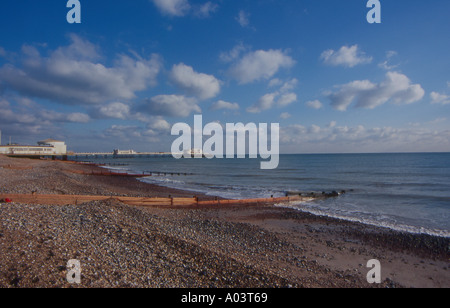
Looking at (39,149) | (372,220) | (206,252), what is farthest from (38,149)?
(372,220)

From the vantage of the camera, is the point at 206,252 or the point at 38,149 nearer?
the point at 206,252

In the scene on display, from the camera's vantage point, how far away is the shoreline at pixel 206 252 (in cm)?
571

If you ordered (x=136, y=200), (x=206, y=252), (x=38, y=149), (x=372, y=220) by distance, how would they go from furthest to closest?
(x=38, y=149)
(x=136, y=200)
(x=372, y=220)
(x=206, y=252)

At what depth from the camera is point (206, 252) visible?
24.5ft

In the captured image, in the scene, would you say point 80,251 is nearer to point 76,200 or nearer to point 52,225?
point 52,225

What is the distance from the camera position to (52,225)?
25.8 ft

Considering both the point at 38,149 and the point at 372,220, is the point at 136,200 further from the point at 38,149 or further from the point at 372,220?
the point at 38,149

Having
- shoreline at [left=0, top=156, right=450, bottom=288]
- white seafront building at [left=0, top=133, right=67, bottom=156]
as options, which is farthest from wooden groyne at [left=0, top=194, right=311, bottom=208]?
white seafront building at [left=0, top=133, right=67, bottom=156]

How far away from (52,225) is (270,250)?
24.5 ft

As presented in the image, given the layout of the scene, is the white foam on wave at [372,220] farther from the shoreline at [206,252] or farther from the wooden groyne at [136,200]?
the wooden groyne at [136,200]

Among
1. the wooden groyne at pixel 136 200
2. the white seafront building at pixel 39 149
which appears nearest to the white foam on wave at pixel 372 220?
the wooden groyne at pixel 136 200

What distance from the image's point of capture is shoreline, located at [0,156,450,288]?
5715 mm

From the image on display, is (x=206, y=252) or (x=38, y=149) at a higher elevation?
(x=38, y=149)

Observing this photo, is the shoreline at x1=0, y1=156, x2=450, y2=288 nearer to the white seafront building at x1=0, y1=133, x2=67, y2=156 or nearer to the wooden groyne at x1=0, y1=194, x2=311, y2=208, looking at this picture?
the wooden groyne at x1=0, y1=194, x2=311, y2=208
